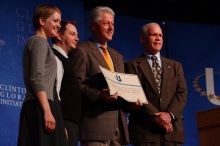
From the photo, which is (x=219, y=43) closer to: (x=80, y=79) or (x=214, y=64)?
(x=214, y=64)

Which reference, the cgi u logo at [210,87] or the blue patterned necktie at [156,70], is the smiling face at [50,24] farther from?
the cgi u logo at [210,87]

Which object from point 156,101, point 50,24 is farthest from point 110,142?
point 50,24

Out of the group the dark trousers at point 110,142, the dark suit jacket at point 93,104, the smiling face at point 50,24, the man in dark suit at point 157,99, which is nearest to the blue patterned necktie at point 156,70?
the man in dark suit at point 157,99

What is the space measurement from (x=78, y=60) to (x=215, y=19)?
389 cm

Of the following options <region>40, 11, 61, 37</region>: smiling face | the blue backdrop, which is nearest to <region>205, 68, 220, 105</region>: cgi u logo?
the blue backdrop

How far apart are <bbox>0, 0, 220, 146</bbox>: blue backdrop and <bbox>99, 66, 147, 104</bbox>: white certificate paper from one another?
186cm

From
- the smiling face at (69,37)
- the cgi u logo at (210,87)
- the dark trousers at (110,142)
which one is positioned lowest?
the dark trousers at (110,142)

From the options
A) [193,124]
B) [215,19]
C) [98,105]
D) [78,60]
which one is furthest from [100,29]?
[215,19]

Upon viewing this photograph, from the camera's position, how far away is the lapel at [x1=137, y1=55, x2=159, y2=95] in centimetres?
414

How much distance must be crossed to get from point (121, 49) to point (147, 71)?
229 centimetres

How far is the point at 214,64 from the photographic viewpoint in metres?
6.89

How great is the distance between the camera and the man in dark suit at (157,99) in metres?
4.00

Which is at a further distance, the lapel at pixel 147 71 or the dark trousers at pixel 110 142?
the lapel at pixel 147 71

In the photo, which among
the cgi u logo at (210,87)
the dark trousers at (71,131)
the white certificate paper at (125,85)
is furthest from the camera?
Result: the cgi u logo at (210,87)
